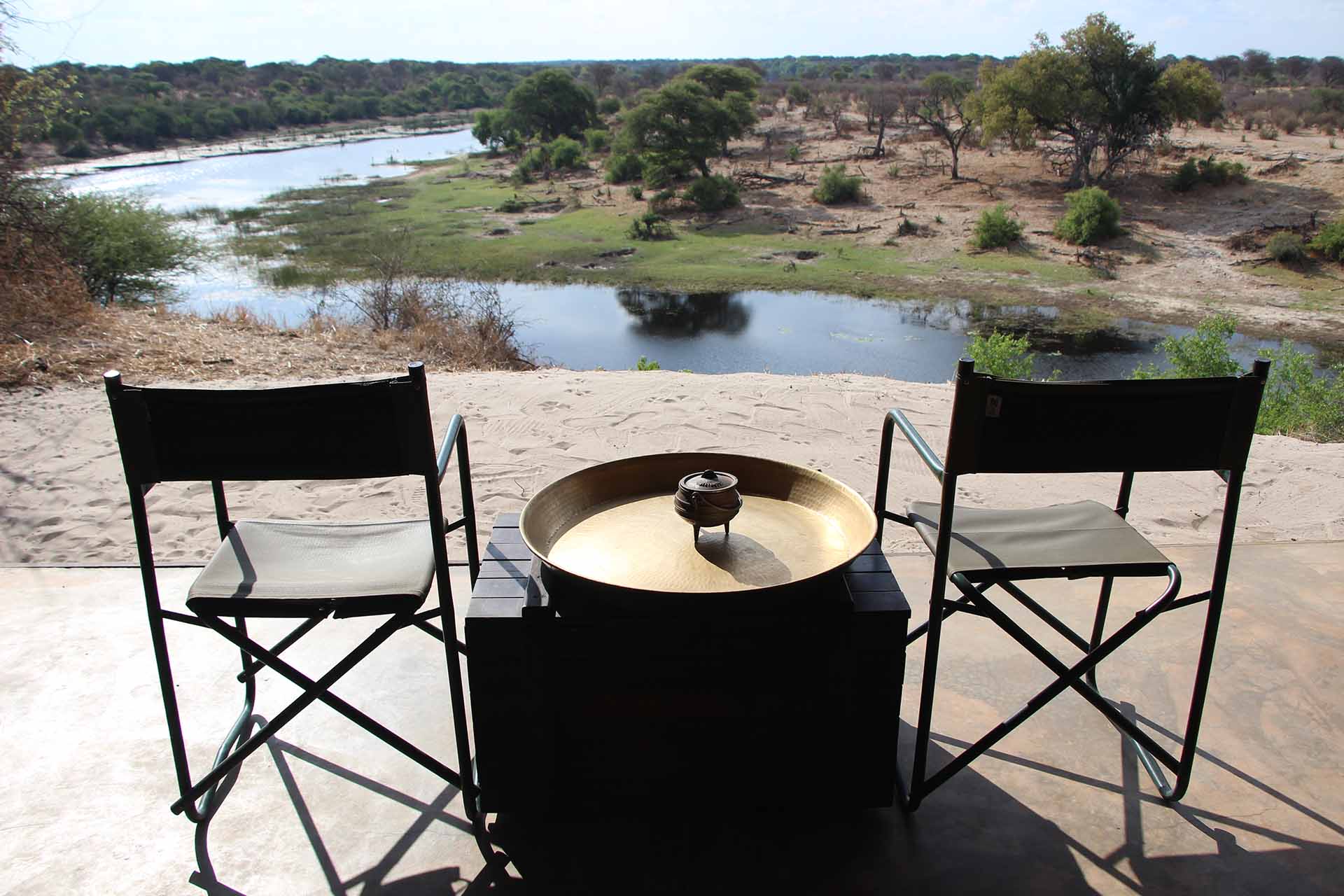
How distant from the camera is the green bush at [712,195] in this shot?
88.8 ft

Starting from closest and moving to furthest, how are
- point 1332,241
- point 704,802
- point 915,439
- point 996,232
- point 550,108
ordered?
point 704,802 → point 915,439 → point 1332,241 → point 996,232 → point 550,108

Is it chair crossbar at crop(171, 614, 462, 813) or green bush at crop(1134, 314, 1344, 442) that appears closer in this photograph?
chair crossbar at crop(171, 614, 462, 813)

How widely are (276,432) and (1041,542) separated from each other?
1.69 metres

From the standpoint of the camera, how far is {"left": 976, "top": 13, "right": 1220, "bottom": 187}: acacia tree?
994 inches

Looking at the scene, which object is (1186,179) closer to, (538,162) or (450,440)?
(538,162)

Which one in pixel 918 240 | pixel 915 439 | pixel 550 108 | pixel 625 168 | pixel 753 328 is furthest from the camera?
pixel 550 108

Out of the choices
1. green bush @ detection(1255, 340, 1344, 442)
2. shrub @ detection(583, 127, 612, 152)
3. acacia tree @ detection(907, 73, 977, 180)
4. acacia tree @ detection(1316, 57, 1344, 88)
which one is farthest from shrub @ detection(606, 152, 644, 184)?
acacia tree @ detection(1316, 57, 1344, 88)

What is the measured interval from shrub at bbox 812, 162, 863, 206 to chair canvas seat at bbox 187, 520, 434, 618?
1018 inches

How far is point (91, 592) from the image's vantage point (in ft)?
10.0

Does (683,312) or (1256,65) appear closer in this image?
(683,312)

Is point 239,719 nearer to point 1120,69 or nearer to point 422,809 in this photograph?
point 422,809

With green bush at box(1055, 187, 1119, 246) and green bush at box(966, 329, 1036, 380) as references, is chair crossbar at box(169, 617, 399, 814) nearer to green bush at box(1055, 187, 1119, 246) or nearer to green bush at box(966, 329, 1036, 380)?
green bush at box(966, 329, 1036, 380)

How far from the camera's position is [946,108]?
3616 cm

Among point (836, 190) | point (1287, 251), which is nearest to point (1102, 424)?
point (1287, 251)
